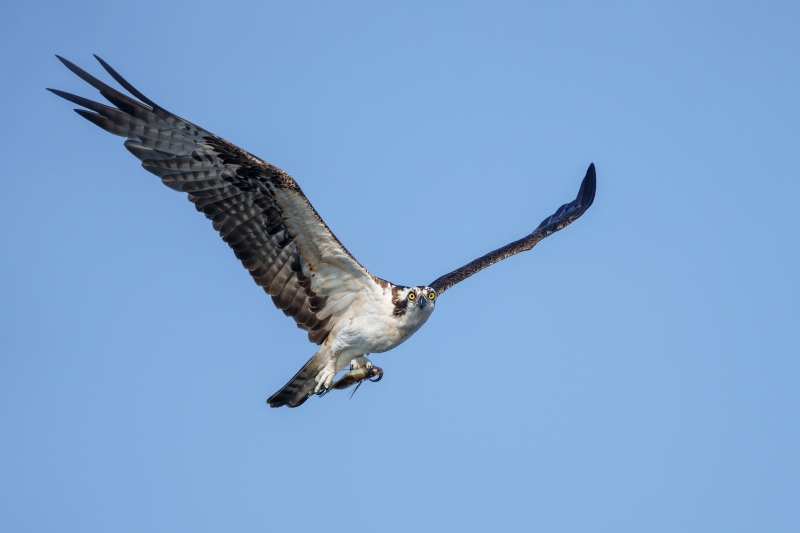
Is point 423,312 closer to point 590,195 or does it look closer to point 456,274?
point 456,274

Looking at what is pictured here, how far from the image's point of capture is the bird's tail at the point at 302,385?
15.1 metres

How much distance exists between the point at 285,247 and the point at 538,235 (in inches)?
203

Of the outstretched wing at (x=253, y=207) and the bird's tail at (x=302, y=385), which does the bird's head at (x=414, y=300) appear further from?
the bird's tail at (x=302, y=385)

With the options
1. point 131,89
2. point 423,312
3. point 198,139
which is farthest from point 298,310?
point 131,89

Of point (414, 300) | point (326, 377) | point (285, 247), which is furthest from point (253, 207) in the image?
point (326, 377)

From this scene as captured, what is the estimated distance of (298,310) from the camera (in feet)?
50.3

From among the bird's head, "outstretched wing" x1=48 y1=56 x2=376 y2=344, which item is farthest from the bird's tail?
the bird's head

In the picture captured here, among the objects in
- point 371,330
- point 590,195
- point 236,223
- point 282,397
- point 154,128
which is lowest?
point 282,397

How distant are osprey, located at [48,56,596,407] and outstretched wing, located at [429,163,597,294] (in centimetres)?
8

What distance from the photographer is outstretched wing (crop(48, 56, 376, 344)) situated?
1378cm

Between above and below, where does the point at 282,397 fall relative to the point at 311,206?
below

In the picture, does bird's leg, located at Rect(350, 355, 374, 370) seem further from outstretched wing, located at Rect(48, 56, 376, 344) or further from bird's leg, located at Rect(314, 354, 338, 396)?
outstretched wing, located at Rect(48, 56, 376, 344)

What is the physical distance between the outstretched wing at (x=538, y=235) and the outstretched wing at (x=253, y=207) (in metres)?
1.53

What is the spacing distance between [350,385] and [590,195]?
6954 mm
